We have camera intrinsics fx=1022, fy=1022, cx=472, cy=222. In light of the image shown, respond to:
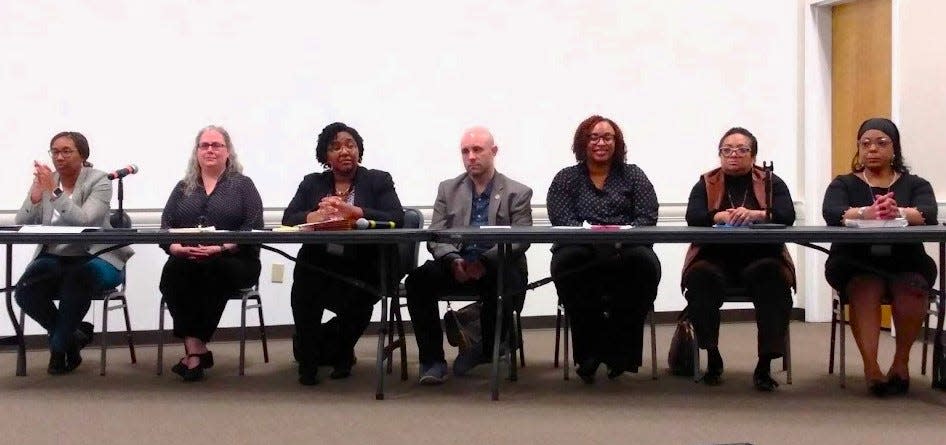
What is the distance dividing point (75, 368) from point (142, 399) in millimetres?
872

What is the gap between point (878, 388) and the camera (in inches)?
137

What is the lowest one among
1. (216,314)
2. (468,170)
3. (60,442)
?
(60,442)

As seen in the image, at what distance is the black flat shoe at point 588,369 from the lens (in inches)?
147

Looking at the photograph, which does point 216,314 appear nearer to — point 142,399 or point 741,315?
point 142,399

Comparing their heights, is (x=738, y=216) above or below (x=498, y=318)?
above

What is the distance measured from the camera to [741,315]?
18.9 ft

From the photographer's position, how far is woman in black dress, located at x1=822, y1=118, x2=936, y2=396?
351 centimetres

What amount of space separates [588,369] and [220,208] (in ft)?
5.39

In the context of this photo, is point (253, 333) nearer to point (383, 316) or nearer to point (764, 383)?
point (383, 316)

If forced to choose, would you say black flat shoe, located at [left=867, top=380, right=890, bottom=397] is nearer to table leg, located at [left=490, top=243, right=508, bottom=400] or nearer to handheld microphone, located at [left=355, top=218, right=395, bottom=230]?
table leg, located at [left=490, top=243, right=508, bottom=400]

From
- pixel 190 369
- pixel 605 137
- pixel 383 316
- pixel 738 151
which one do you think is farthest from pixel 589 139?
pixel 190 369

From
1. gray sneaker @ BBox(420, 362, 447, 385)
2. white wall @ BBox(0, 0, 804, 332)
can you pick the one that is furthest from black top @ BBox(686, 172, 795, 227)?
white wall @ BBox(0, 0, 804, 332)

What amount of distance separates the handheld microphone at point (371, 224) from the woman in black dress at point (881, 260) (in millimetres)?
1628

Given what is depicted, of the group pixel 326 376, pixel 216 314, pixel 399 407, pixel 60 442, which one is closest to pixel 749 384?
pixel 399 407
